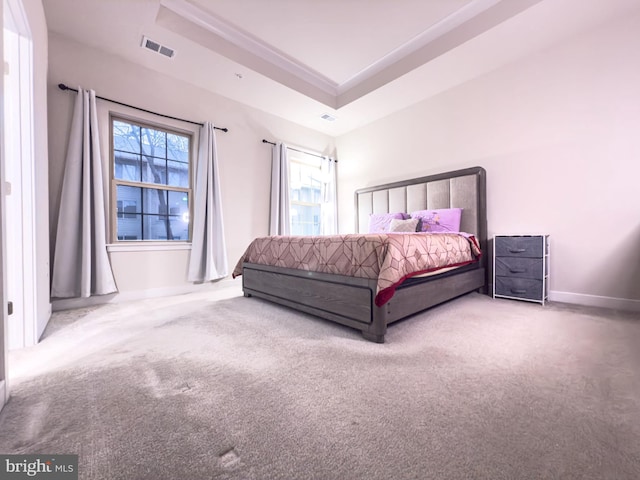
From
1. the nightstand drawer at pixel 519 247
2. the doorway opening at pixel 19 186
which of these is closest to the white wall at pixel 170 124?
the doorway opening at pixel 19 186

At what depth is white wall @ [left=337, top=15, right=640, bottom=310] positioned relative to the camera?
92.7 inches

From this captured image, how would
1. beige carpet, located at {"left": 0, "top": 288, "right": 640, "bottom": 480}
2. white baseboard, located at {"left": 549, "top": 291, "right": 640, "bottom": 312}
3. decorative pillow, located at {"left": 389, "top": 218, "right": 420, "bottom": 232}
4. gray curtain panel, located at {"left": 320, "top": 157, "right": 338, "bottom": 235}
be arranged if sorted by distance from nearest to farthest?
beige carpet, located at {"left": 0, "top": 288, "right": 640, "bottom": 480} → white baseboard, located at {"left": 549, "top": 291, "right": 640, "bottom": 312} → decorative pillow, located at {"left": 389, "top": 218, "right": 420, "bottom": 232} → gray curtain panel, located at {"left": 320, "top": 157, "right": 338, "bottom": 235}

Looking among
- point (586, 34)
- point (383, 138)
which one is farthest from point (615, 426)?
point (383, 138)

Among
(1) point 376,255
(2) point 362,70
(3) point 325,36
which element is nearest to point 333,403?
(1) point 376,255

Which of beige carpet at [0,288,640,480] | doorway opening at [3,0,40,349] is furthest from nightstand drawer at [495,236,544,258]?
doorway opening at [3,0,40,349]

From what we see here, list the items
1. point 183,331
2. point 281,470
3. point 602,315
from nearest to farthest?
1. point 281,470
2. point 183,331
3. point 602,315

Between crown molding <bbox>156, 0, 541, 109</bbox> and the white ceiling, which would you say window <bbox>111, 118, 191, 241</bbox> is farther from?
crown molding <bbox>156, 0, 541, 109</bbox>

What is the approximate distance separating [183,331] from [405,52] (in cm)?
381

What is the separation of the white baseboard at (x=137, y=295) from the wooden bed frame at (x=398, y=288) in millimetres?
813

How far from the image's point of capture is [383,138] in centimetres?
430

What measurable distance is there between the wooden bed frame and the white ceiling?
1288 millimetres

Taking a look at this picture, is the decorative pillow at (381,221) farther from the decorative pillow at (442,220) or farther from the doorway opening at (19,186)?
the doorway opening at (19,186)

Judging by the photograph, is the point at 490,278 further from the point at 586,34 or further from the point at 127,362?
the point at 127,362

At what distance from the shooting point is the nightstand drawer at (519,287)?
258 centimetres
